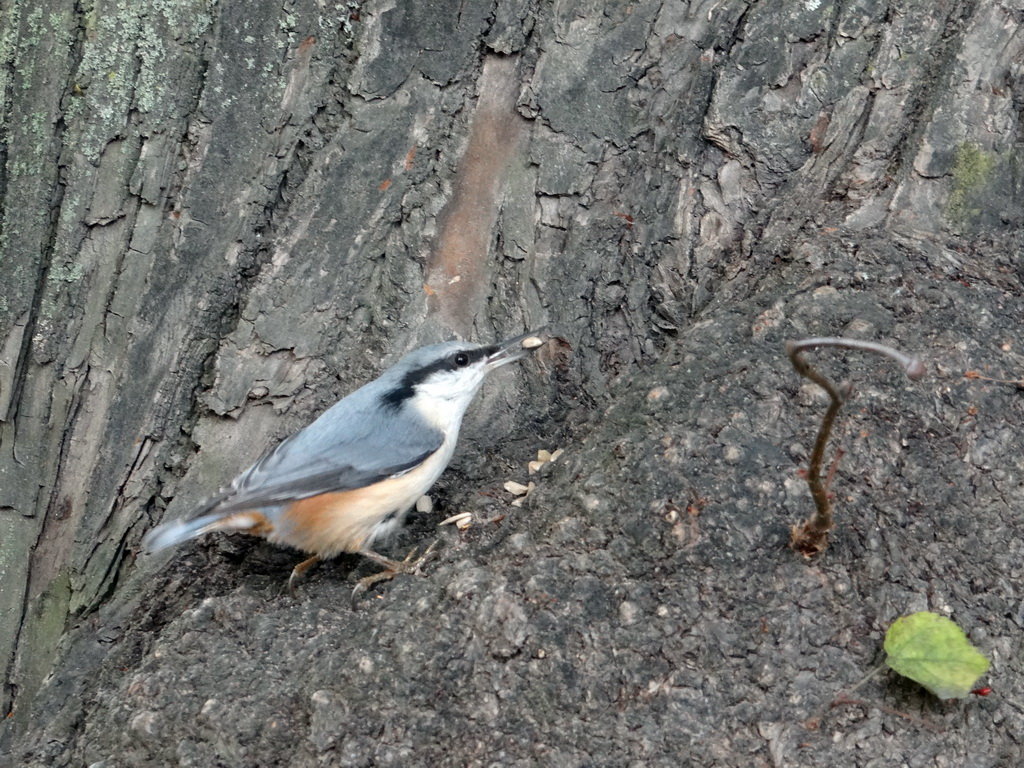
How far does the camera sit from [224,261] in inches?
108

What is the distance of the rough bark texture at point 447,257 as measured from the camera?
2400 millimetres

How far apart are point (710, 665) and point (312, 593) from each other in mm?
1072

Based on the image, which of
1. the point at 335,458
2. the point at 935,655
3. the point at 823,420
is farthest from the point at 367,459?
the point at 935,655

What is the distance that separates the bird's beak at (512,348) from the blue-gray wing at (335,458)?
27cm

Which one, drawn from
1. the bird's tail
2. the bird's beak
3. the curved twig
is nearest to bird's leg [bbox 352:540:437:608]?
the bird's tail

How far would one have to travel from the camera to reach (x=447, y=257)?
2.85 meters

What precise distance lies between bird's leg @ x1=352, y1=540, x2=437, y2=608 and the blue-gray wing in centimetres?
27

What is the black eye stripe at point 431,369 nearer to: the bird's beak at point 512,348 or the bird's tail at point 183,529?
the bird's beak at point 512,348

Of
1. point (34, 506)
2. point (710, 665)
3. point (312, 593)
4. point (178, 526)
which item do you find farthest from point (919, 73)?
point (34, 506)

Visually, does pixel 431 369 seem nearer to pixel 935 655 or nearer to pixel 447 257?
pixel 447 257

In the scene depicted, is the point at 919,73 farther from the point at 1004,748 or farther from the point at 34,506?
the point at 34,506

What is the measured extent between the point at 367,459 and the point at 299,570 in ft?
1.17

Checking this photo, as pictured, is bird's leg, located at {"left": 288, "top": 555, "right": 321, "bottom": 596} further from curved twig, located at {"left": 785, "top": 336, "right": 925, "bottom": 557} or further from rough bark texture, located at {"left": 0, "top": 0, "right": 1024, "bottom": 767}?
curved twig, located at {"left": 785, "top": 336, "right": 925, "bottom": 557}

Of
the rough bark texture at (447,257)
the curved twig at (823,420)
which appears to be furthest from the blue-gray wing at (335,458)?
the curved twig at (823,420)
